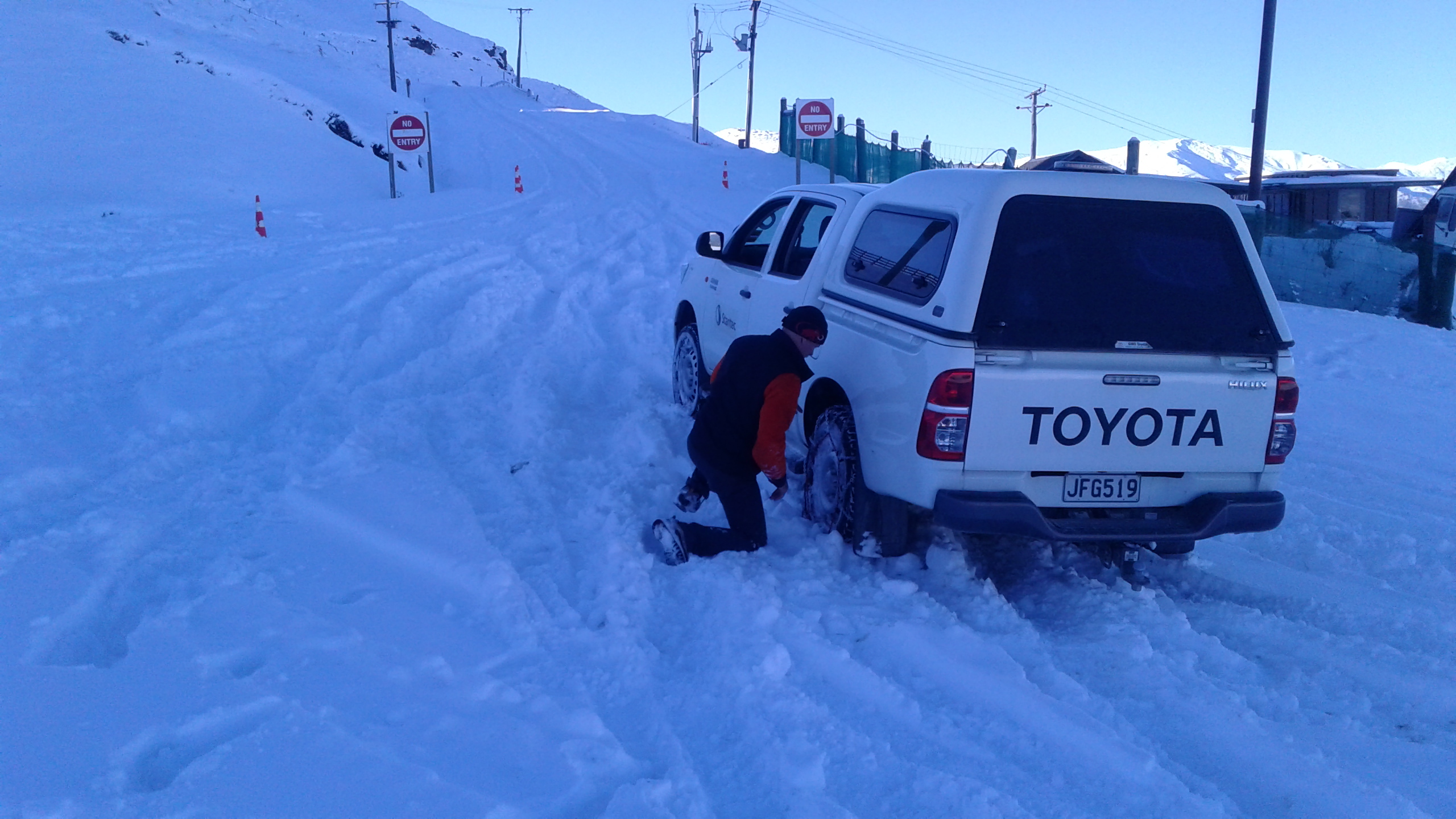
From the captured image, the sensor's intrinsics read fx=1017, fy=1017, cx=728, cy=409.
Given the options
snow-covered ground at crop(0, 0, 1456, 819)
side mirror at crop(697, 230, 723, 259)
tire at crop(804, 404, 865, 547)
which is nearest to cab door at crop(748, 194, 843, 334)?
side mirror at crop(697, 230, 723, 259)

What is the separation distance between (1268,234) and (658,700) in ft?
52.1

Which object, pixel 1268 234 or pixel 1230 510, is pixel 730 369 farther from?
pixel 1268 234

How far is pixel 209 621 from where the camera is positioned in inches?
155

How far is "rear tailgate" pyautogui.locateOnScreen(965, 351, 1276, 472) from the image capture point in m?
4.39

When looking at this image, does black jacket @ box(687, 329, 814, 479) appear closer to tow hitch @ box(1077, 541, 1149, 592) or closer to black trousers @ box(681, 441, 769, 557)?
black trousers @ box(681, 441, 769, 557)

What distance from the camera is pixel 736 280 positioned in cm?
710

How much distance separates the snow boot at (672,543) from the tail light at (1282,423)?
2.73 meters

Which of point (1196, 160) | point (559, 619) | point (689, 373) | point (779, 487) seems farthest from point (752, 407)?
point (1196, 160)

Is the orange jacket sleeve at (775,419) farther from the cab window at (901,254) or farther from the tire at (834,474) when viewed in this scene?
the cab window at (901,254)

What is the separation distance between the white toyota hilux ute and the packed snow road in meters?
0.47

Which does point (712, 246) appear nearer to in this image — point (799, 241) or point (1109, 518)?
point (799, 241)

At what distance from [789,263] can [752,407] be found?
1.79 m

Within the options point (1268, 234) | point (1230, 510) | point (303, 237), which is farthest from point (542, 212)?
point (1230, 510)

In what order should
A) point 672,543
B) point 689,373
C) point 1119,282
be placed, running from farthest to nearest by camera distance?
point 689,373 < point 672,543 < point 1119,282
